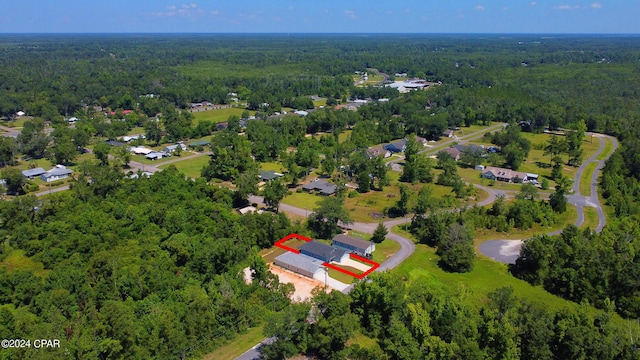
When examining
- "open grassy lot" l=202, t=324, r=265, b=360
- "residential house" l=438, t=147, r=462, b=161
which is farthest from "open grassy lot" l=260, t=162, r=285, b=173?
"open grassy lot" l=202, t=324, r=265, b=360

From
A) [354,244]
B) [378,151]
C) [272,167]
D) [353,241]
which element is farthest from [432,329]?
[378,151]

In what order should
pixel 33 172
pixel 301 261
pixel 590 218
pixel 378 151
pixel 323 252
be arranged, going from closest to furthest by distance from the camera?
1. pixel 301 261
2. pixel 323 252
3. pixel 590 218
4. pixel 33 172
5. pixel 378 151

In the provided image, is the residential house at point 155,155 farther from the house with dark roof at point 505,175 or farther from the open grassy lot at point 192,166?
the house with dark roof at point 505,175

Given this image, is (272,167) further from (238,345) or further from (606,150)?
(606,150)

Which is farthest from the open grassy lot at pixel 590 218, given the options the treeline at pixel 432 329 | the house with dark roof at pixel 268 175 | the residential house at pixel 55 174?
the residential house at pixel 55 174

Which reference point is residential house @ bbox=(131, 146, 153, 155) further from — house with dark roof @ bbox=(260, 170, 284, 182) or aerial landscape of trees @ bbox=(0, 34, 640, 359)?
house with dark roof @ bbox=(260, 170, 284, 182)

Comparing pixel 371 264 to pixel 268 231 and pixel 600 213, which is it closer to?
pixel 268 231
